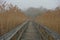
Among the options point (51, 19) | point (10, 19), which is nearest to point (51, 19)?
point (51, 19)

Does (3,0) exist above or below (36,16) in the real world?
above

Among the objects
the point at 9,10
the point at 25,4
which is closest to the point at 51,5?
the point at 25,4

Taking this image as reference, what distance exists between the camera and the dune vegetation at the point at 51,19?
15.7 ft

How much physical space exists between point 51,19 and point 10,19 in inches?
40.2

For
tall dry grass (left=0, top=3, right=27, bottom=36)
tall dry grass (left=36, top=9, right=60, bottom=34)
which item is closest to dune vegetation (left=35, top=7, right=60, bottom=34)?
tall dry grass (left=36, top=9, right=60, bottom=34)

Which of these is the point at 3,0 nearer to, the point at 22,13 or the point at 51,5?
the point at 22,13

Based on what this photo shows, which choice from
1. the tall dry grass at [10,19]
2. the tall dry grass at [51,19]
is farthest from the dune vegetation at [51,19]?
the tall dry grass at [10,19]

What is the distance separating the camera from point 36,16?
5.24 m

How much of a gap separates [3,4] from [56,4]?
1330 millimetres

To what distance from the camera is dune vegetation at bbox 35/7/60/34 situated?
188 inches

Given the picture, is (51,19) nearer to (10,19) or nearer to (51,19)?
(51,19)

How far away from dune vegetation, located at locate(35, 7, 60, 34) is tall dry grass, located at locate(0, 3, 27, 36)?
0.51 metres

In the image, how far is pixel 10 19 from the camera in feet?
16.6

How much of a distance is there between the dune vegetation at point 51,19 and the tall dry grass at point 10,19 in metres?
0.51
